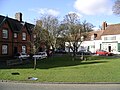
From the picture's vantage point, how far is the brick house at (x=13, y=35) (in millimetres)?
46375

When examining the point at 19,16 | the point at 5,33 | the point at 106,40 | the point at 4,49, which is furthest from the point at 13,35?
the point at 106,40

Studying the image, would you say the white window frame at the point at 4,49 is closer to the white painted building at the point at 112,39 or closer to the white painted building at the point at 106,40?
the white painted building at the point at 106,40

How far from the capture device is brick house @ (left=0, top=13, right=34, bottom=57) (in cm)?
4638

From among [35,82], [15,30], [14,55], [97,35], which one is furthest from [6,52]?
[97,35]

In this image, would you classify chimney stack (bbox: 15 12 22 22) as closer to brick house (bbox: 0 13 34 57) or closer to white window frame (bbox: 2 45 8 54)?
brick house (bbox: 0 13 34 57)

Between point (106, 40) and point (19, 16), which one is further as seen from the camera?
point (106, 40)

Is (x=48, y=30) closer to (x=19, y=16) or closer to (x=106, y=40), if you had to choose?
(x=19, y=16)

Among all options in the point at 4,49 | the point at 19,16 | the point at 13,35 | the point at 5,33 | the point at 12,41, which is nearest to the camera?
the point at 4,49

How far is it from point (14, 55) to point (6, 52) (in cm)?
267

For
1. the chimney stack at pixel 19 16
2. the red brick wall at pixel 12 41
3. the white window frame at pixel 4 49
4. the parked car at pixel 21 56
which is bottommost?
the parked car at pixel 21 56

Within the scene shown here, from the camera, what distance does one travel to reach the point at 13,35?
50.0 metres

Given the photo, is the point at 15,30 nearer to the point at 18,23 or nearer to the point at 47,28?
the point at 18,23

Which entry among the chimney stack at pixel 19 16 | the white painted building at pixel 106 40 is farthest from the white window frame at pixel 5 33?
the white painted building at pixel 106 40

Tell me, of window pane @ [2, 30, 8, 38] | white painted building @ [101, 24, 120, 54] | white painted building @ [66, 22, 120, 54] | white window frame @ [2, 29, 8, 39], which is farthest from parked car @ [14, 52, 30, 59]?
white painted building @ [101, 24, 120, 54]
